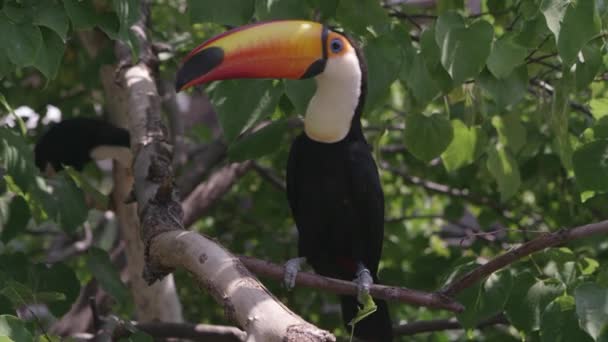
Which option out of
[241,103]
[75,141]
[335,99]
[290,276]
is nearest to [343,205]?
[335,99]

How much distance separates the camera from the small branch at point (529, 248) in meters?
2.22

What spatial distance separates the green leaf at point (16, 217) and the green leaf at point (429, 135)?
48.2 inches

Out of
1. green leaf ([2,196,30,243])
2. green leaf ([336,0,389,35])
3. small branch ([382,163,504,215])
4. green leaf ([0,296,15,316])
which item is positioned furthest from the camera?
small branch ([382,163,504,215])

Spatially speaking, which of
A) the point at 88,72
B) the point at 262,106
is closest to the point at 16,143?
the point at 262,106

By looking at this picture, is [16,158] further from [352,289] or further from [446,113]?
[446,113]

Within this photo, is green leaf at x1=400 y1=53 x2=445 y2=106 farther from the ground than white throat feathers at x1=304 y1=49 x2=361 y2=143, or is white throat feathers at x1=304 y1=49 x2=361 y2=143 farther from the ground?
green leaf at x1=400 y1=53 x2=445 y2=106

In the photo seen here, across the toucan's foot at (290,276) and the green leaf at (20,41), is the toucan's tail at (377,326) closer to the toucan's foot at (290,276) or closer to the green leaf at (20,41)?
the toucan's foot at (290,276)

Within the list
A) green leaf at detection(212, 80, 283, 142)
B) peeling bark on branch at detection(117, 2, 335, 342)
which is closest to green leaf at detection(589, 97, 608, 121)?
green leaf at detection(212, 80, 283, 142)

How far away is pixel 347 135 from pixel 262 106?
619 mm

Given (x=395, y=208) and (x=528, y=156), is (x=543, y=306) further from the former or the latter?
(x=395, y=208)

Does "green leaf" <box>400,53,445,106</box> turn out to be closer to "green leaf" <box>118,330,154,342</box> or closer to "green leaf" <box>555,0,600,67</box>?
"green leaf" <box>555,0,600,67</box>

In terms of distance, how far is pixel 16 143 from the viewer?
2.69m

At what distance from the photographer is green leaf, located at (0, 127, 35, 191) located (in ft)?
8.76

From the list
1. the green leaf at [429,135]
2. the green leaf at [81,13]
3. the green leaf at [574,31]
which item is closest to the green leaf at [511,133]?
the green leaf at [429,135]
